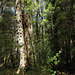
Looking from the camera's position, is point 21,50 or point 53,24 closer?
point 21,50

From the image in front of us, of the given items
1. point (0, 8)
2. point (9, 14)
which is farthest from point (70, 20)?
point (0, 8)

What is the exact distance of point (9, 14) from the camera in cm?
1302

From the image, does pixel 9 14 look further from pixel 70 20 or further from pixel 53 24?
pixel 70 20

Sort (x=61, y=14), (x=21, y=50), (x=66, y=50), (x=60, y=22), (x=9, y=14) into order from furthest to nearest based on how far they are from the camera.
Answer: (x=9, y=14), (x=66, y=50), (x=60, y=22), (x=61, y=14), (x=21, y=50)

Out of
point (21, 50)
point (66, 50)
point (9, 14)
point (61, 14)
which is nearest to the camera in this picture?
point (21, 50)

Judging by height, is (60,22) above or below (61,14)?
below

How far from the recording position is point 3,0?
13.3m

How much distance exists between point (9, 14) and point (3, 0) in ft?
8.88

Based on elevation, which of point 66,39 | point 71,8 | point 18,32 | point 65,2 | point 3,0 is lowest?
point 66,39

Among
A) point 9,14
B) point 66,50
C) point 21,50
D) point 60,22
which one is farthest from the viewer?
point 9,14

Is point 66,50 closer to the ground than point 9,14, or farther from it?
closer to the ground

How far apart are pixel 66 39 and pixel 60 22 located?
3389mm

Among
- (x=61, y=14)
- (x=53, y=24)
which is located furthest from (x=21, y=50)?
(x=61, y=14)

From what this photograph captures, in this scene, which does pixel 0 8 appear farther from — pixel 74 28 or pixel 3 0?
pixel 74 28
